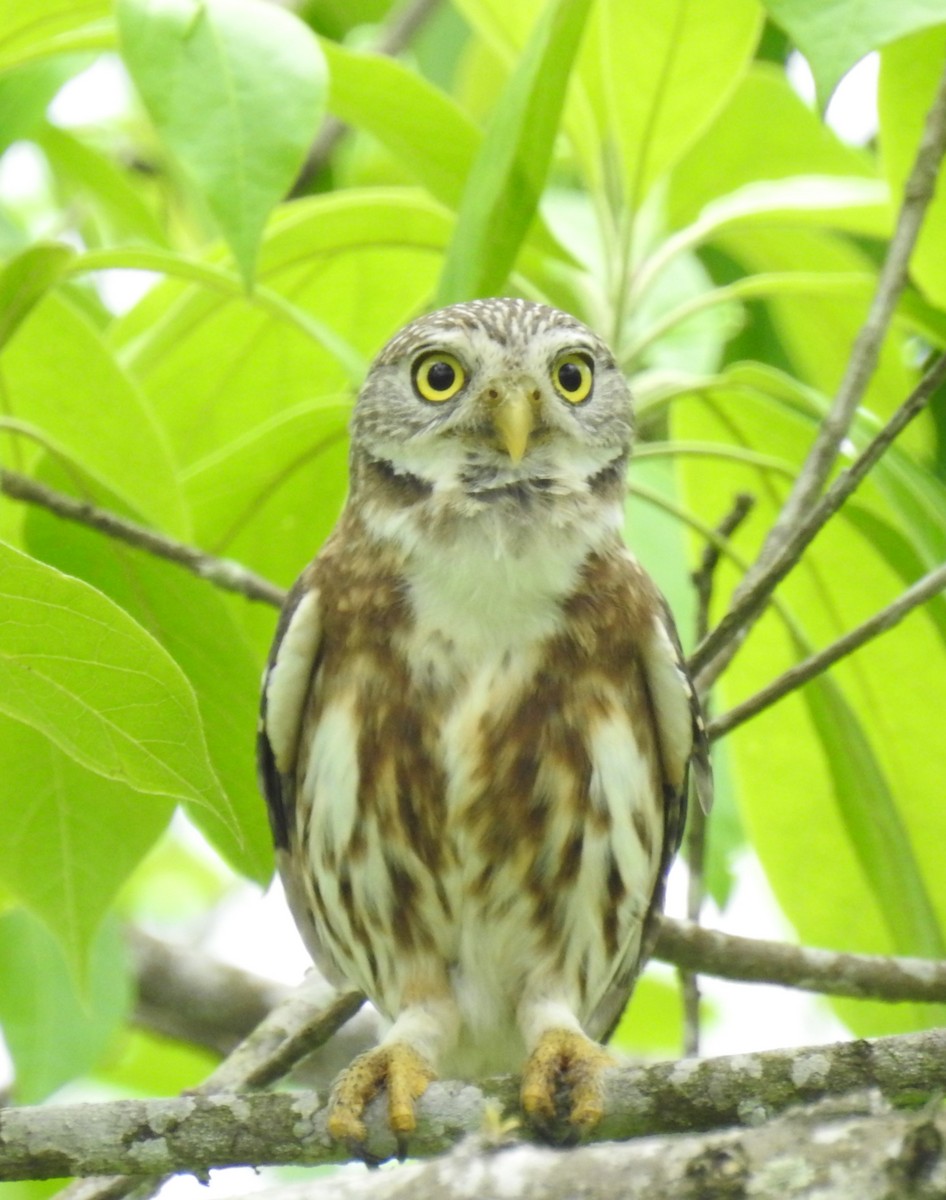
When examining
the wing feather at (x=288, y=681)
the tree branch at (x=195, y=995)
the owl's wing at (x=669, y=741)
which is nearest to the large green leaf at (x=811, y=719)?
the owl's wing at (x=669, y=741)

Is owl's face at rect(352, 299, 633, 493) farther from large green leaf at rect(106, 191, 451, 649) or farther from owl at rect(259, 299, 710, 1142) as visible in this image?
large green leaf at rect(106, 191, 451, 649)

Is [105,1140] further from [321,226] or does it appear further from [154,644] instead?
[321,226]

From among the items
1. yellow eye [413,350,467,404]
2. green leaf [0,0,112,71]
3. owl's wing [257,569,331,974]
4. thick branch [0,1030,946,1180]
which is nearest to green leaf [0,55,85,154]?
green leaf [0,0,112,71]

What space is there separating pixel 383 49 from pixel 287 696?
2.19 metres

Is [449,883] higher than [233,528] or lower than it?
lower

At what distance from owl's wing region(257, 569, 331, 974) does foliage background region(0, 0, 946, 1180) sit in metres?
0.14

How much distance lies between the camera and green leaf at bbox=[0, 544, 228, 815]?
2.42 meters

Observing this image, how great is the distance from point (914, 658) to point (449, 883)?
105cm

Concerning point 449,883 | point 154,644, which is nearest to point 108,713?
point 154,644

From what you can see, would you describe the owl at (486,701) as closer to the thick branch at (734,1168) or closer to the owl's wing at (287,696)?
the owl's wing at (287,696)

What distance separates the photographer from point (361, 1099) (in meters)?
2.92

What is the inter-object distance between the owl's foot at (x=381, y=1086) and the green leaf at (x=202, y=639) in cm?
39

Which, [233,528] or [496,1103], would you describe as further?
[233,528]

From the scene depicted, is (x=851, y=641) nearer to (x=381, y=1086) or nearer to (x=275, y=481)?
(x=381, y=1086)
